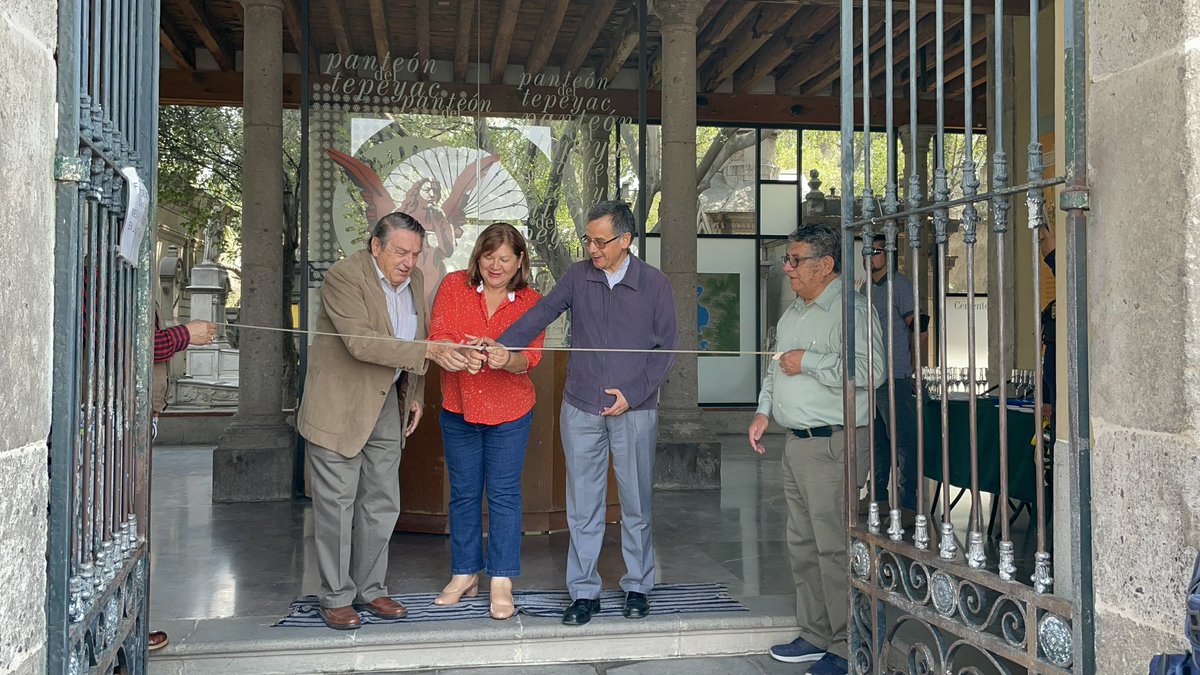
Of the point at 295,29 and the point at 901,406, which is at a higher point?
the point at 295,29

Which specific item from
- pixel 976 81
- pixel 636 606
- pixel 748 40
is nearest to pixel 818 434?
pixel 636 606

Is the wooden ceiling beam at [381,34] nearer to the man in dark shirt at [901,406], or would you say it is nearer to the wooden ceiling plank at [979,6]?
the wooden ceiling plank at [979,6]

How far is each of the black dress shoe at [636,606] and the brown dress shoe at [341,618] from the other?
111cm

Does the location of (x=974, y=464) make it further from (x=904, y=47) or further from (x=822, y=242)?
(x=904, y=47)

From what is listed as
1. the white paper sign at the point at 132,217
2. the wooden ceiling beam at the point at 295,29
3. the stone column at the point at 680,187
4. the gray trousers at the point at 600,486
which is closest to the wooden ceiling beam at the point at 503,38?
the stone column at the point at 680,187

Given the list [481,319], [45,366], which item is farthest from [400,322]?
[45,366]

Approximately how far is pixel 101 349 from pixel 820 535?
104 inches

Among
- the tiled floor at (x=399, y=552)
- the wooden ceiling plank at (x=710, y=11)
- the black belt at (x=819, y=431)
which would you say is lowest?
the tiled floor at (x=399, y=552)

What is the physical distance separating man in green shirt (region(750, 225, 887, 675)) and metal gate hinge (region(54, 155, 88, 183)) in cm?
266

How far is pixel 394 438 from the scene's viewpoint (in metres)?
4.43

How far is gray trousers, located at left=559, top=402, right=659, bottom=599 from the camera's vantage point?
14.4ft

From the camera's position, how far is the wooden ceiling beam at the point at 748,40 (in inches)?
413

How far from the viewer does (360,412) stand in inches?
167

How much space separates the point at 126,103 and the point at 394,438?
1956mm
